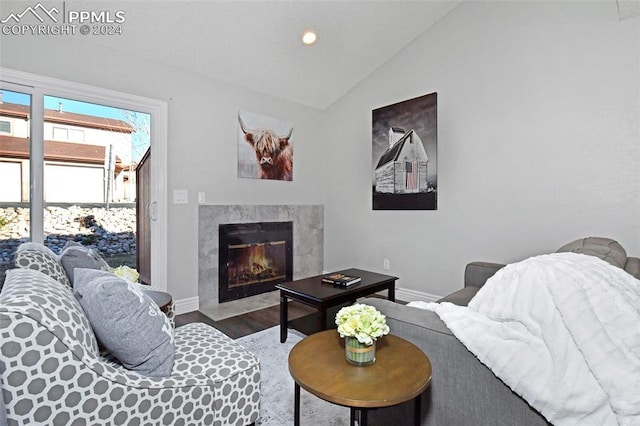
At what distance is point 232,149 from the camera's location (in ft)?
12.4

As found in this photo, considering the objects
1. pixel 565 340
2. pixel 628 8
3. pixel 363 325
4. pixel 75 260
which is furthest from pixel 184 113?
pixel 628 8

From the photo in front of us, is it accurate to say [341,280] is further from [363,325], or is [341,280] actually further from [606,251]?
[606,251]

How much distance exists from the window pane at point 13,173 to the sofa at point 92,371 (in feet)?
4.28

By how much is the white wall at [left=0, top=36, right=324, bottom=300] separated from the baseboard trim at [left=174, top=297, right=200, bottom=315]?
0.14 feet

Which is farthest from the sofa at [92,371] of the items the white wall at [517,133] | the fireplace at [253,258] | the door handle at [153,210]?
the white wall at [517,133]

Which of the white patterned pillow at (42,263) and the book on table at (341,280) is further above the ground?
the white patterned pillow at (42,263)

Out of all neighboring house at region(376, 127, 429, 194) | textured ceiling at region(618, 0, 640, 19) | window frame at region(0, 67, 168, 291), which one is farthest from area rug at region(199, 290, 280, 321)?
textured ceiling at region(618, 0, 640, 19)

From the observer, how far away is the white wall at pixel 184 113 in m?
2.65

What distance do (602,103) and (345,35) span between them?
7.92 ft

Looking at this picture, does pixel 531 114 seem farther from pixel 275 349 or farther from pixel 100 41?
pixel 100 41

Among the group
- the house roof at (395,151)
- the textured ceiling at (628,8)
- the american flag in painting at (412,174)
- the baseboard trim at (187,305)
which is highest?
the textured ceiling at (628,8)

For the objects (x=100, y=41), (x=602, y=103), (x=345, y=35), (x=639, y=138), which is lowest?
(x=639, y=138)

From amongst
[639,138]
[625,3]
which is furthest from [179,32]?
[639,138]

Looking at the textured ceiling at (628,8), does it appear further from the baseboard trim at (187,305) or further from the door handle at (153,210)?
the baseboard trim at (187,305)
